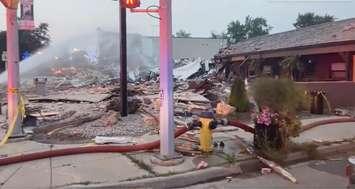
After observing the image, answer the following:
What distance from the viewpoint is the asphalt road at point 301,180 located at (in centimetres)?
689

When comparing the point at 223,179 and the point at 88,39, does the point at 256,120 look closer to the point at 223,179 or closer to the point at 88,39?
the point at 223,179

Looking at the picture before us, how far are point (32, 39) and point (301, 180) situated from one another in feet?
197

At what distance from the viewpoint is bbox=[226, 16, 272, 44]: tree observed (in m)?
79.8

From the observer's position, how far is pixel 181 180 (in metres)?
7.06

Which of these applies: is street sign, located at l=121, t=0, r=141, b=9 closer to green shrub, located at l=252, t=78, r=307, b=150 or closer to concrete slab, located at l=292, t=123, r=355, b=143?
green shrub, located at l=252, t=78, r=307, b=150

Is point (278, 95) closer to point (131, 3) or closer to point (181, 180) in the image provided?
point (181, 180)

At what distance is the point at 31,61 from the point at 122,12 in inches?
1830

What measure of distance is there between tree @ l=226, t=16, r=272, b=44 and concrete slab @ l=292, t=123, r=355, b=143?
223 feet

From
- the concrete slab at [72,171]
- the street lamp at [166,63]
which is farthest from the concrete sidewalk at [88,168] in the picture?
the street lamp at [166,63]

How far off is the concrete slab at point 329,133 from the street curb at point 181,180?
2.92 meters

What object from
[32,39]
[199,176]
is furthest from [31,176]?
[32,39]

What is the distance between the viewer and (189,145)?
8836mm

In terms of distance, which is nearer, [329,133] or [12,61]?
[12,61]

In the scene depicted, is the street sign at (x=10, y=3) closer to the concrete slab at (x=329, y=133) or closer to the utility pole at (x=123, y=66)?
the utility pole at (x=123, y=66)
